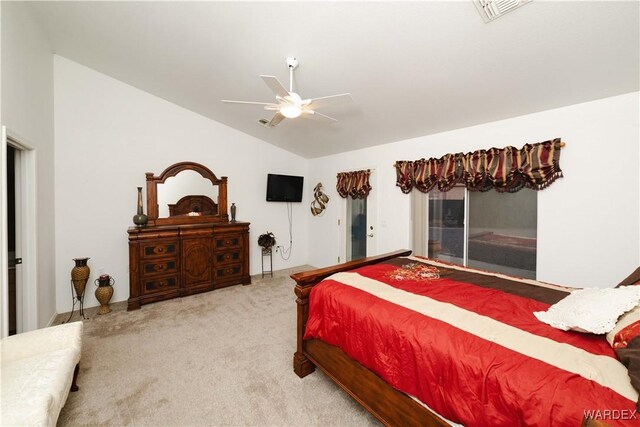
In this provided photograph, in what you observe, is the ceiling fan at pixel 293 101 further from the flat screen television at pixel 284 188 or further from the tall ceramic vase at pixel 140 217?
the flat screen television at pixel 284 188

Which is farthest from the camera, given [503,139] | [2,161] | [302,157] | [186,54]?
[302,157]

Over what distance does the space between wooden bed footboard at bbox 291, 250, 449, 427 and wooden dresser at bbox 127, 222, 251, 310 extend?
243 centimetres

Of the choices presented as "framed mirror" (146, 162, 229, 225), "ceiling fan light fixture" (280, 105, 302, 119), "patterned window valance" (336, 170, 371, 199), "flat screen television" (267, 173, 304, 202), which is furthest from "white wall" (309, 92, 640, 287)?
"framed mirror" (146, 162, 229, 225)

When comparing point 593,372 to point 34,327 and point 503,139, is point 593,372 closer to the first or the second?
point 503,139

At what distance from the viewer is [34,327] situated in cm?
243

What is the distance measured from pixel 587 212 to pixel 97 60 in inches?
226

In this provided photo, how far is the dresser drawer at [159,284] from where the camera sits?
344cm

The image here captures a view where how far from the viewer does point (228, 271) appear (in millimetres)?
4168

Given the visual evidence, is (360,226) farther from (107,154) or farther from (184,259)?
(107,154)

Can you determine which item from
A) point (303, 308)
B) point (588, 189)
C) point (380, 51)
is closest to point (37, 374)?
point (303, 308)

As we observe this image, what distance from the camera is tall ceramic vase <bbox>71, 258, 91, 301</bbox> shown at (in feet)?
10.2

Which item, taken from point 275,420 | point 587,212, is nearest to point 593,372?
point 275,420

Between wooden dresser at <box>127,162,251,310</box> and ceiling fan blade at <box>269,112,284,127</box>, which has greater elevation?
ceiling fan blade at <box>269,112,284,127</box>

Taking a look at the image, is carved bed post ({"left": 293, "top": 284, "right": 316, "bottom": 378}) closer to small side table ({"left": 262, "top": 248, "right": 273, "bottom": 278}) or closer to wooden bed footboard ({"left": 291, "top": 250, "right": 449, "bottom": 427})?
wooden bed footboard ({"left": 291, "top": 250, "right": 449, "bottom": 427})
